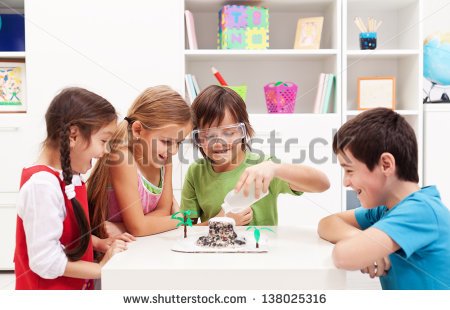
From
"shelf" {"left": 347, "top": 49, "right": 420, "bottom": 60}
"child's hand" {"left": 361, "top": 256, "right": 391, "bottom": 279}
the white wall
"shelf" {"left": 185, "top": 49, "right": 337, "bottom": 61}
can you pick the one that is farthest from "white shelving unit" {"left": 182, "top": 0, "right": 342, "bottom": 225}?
"child's hand" {"left": 361, "top": 256, "right": 391, "bottom": 279}

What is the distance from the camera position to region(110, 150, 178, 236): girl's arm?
3.96ft

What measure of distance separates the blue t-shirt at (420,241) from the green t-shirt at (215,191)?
0.52 m

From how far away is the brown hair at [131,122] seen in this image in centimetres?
130

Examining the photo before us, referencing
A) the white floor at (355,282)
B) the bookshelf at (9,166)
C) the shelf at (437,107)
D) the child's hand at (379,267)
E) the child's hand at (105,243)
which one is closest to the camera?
the child's hand at (379,267)

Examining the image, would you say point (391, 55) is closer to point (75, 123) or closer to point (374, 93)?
point (374, 93)

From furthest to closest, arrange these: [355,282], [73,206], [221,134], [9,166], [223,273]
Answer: [9,166], [355,282], [221,134], [73,206], [223,273]

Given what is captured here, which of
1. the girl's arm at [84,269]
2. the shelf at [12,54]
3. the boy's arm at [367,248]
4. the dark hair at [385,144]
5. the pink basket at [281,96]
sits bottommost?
the girl's arm at [84,269]

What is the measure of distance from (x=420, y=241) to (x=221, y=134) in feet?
2.24

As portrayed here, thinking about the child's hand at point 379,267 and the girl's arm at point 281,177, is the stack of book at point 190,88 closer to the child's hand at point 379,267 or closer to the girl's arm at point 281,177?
the girl's arm at point 281,177

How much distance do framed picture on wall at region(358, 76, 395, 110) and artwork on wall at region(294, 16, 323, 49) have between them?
1.08ft

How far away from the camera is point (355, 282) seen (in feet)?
7.41

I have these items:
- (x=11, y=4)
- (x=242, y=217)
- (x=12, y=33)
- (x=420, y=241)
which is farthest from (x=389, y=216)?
(x=11, y=4)

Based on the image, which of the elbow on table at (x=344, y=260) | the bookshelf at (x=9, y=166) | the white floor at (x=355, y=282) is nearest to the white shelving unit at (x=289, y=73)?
the white floor at (x=355, y=282)

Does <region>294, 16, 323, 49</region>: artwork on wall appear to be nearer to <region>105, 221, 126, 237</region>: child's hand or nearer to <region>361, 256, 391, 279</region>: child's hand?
→ <region>105, 221, 126, 237</region>: child's hand
